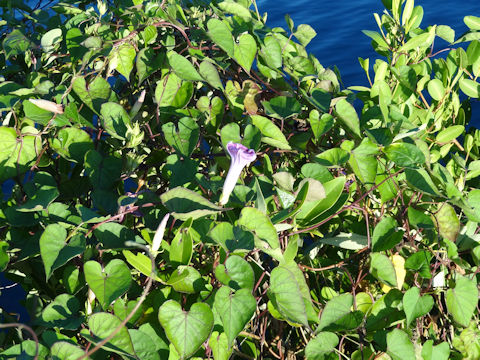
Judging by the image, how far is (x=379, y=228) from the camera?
1.15 metres

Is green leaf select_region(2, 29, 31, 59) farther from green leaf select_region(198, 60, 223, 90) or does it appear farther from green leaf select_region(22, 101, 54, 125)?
green leaf select_region(198, 60, 223, 90)

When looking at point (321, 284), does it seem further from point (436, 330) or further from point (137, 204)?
point (137, 204)

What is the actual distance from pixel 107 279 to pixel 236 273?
0.74 ft

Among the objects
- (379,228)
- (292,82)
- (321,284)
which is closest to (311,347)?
(379,228)

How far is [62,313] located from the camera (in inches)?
38.4

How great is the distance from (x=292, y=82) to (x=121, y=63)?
0.45 meters

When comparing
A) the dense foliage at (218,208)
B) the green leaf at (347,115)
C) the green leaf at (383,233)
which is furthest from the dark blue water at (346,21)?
the green leaf at (383,233)

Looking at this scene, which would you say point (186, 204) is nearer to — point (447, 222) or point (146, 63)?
point (146, 63)

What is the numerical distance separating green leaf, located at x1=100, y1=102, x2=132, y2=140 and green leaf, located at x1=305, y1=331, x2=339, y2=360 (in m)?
0.58

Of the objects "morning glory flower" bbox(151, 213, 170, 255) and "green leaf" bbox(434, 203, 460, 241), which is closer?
"morning glory flower" bbox(151, 213, 170, 255)

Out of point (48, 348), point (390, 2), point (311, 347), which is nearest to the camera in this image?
point (48, 348)

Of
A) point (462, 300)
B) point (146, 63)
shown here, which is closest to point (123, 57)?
point (146, 63)

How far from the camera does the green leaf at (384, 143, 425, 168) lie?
44.3 inches

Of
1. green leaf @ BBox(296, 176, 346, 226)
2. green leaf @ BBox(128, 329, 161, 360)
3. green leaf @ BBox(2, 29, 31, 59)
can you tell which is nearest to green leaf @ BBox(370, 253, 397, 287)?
green leaf @ BBox(296, 176, 346, 226)
